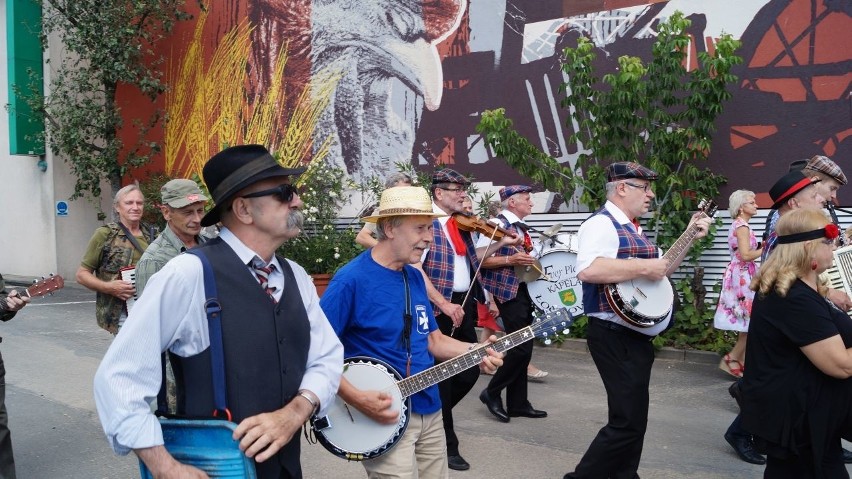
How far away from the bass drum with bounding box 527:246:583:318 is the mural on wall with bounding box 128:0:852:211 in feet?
10.5

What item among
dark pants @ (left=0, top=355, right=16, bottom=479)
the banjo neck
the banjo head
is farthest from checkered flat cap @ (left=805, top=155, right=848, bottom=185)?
dark pants @ (left=0, top=355, right=16, bottom=479)

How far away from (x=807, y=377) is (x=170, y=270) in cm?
289

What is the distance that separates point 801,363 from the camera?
3.61 m

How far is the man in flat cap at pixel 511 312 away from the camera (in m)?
6.81

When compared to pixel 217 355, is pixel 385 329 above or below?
below

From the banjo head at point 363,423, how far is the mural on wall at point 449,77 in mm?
7068

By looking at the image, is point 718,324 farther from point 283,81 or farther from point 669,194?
point 283,81

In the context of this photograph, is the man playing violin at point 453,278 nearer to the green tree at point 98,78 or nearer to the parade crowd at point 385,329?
the parade crowd at point 385,329

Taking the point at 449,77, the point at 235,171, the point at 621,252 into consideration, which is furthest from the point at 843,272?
the point at 449,77

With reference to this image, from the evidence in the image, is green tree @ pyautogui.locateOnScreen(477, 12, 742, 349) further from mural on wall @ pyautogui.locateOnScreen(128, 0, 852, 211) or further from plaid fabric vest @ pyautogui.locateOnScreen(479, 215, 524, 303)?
plaid fabric vest @ pyautogui.locateOnScreen(479, 215, 524, 303)

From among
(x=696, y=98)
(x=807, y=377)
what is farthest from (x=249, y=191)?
(x=696, y=98)

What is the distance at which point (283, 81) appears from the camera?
615 inches

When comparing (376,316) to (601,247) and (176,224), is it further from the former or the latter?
(176,224)

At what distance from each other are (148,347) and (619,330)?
3081mm
